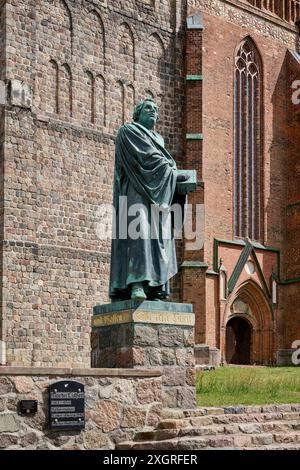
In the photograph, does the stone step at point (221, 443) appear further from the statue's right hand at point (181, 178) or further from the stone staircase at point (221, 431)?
the statue's right hand at point (181, 178)

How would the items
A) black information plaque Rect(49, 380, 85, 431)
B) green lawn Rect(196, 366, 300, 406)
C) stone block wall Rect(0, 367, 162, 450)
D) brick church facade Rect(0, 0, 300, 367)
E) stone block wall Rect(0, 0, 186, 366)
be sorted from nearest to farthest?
1. stone block wall Rect(0, 367, 162, 450)
2. black information plaque Rect(49, 380, 85, 431)
3. green lawn Rect(196, 366, 300, 406)
4. stone block wall Rect(0, 0, 186, 366)
5. brick church facade Rect(0, 0, 300, 367)

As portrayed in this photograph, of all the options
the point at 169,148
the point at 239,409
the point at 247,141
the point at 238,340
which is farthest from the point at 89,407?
the point at 247,141

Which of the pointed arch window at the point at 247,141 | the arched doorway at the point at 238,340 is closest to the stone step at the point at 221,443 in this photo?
the pointed arch window at the point at 247,141

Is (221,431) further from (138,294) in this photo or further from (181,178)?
(181,178)

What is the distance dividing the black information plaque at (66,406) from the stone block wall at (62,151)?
15310 mm

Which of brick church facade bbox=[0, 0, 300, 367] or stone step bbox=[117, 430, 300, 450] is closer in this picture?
stone step bbox=[117, 430, 300, 450]

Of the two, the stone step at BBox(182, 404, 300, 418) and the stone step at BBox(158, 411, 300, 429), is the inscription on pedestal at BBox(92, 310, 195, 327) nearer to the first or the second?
the stone step at BBox(182, 404, 300, 418)

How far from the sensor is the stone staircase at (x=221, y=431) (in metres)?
8.47

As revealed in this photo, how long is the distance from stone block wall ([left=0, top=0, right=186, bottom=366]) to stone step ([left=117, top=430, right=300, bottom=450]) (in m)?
15.2

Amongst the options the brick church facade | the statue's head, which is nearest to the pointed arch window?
the brick church facade

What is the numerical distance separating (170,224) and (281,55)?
84.1ft

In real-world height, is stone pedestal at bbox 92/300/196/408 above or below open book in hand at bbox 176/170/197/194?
below

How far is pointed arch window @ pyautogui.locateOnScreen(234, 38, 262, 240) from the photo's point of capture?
32.1 meters
